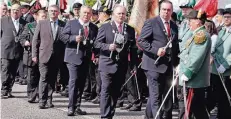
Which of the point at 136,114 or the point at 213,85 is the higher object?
the point at 213,85

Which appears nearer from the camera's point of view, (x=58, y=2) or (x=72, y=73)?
(x=72, y=73)

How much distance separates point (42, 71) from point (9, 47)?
1.71m

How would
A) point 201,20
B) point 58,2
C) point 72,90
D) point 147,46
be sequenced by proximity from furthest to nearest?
point 58,2
point 72,90
point 147,46
point 201,20

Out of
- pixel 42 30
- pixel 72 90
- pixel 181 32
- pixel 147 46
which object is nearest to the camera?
pixel 147 46

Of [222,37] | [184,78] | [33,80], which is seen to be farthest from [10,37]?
[184,78]

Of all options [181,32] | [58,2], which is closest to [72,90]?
[181,32]

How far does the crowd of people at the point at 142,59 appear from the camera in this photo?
7551 millimetres

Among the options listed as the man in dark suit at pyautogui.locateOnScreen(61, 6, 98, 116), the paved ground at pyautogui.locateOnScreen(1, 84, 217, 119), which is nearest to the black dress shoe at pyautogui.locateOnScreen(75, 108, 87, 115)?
the man in dark suit at pyautogui.locateOnScreen(61, 6, 98, 116)

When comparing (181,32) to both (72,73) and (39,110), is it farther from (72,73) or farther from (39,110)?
(39,110)

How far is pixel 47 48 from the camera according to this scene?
1029 cm

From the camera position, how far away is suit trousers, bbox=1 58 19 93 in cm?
1157

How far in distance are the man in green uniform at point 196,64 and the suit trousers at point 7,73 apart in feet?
17.3

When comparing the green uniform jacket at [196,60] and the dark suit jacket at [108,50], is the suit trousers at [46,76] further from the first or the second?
the green uniform jacket at [196,60]

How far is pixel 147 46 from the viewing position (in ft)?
26.4
